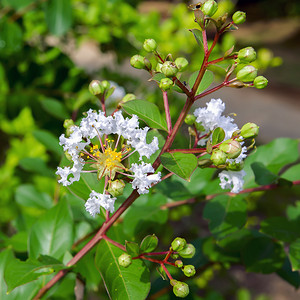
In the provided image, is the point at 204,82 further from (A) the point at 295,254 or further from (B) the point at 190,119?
(A) the point at 295,254

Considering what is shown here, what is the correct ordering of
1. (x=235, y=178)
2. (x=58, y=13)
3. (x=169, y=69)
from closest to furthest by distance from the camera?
1. (x=169, y=69)
2. (x=235, y=178)
3. (x=58, y=13)

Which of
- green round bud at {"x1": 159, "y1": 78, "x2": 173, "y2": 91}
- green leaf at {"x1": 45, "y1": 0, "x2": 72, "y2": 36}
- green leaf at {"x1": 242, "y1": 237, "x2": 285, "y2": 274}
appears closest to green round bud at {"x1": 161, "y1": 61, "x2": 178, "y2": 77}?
green round bud at {"x1": 159, "y1": 78, "x2": 173, "y2": 91}

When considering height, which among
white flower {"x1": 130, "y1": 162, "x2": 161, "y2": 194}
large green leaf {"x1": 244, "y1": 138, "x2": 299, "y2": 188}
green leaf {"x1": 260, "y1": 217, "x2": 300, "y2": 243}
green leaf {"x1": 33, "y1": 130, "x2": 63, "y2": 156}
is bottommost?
green leaf {"x1": 260, "y1": 217, "x2": 300, "y2": 243}

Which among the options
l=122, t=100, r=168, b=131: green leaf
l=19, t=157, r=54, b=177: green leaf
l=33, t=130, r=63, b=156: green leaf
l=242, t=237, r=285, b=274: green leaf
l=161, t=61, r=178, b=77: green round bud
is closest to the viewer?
l=161, t=61, r=178, b=77: green round bud

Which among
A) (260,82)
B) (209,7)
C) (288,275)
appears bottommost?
(288,275)

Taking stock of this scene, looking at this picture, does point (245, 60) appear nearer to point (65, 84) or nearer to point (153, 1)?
point (65, 84)

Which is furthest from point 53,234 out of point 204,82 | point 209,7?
point 209,7

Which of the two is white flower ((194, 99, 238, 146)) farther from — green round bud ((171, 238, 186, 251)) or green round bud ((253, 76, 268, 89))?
green round bud ((171, 238, 186, 251))

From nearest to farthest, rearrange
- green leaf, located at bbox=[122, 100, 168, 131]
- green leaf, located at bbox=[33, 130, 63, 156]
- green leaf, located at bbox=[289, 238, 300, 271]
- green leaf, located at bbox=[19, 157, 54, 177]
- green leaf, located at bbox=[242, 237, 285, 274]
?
1. green leaf, located at bbox=[122, 100, 168, 131]
2. green leaf, located at bbox=[289, 238, 300, 271]
3. green leaf, located at bbox=[242, 237, 285, 274]
4. green leaf, located at bbox=[33, 130, 63, 156]
5. green leaf, located at bbox=[19, 157, 54, 177]
